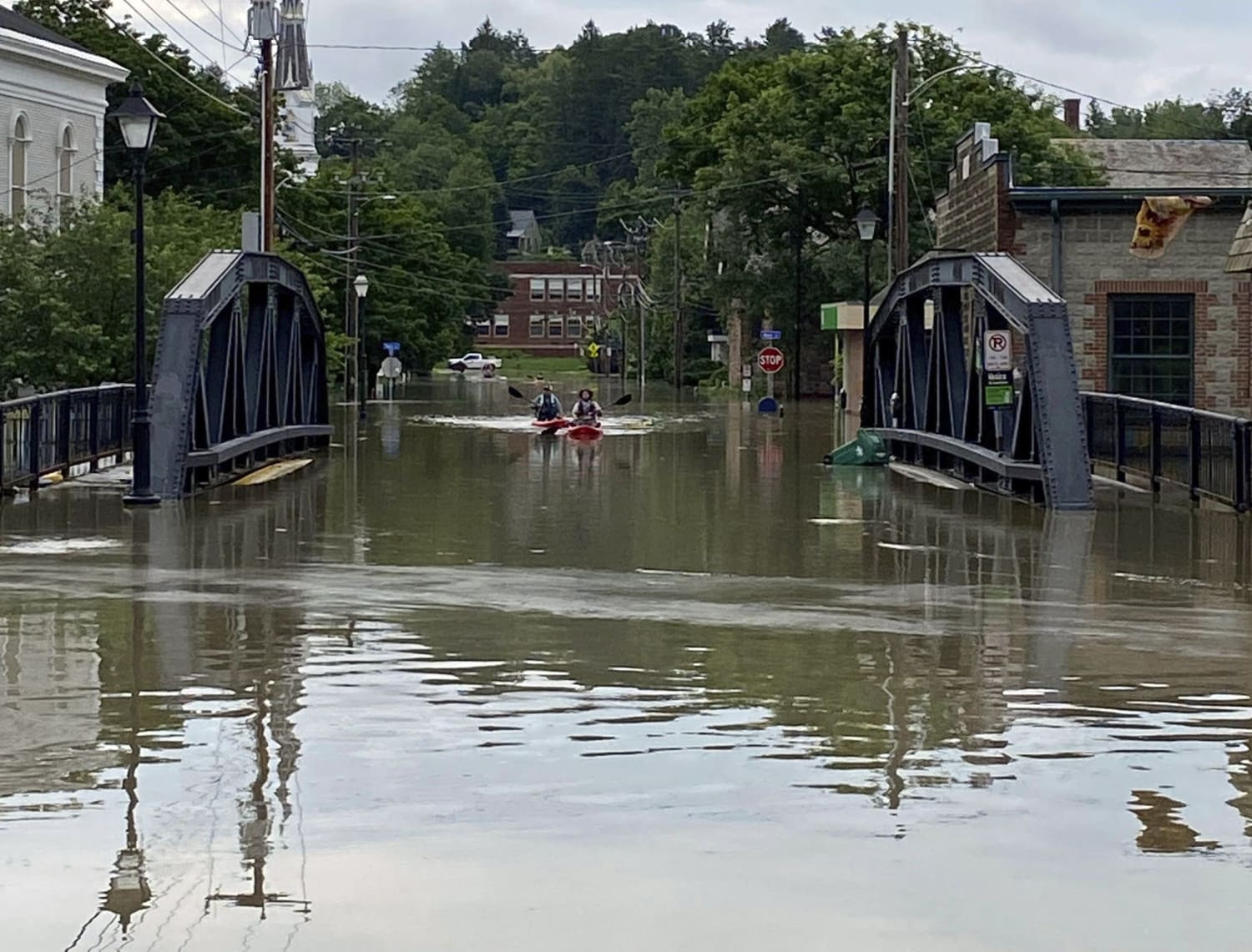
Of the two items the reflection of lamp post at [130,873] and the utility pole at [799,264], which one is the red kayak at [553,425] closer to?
the utility pole at [799,264]

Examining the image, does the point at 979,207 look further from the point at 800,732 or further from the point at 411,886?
the point at 411,886

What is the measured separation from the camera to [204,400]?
27.0 metres

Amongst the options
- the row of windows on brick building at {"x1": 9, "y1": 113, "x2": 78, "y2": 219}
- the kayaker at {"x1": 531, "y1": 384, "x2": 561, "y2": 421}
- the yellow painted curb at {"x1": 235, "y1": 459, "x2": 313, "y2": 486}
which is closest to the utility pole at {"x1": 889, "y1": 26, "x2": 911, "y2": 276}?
the kayaker at {"x1": 531, "y1": 384, "x2": 561, "y2": 421}

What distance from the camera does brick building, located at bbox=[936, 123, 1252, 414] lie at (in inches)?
1582

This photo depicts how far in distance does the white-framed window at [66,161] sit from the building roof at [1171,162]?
3466 centimetres

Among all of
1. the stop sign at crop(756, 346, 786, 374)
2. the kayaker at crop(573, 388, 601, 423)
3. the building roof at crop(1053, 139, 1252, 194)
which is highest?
the building roof at crop(1053, 139, 1252, 194)

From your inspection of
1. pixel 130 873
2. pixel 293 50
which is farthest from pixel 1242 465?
pixel 293 50

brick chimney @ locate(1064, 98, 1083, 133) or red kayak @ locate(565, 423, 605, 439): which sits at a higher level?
brick chimney @ locate(1064, 98, 1083, 133)

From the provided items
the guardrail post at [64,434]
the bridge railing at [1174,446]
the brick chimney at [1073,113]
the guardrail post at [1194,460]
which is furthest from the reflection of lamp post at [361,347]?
the brick chimney at [1073,113]

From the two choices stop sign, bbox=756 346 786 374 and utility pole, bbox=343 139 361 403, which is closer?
stop sign, bbox=756 346 786 374

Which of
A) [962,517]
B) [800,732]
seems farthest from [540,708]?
[962,517]

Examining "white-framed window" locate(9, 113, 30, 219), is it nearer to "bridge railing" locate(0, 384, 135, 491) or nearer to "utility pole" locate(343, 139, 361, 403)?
"utility pole" locate(343, 139, 361, 403)

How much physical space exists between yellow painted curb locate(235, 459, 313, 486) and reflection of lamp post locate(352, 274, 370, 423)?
22.0 meters

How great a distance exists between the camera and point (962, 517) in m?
24.2
